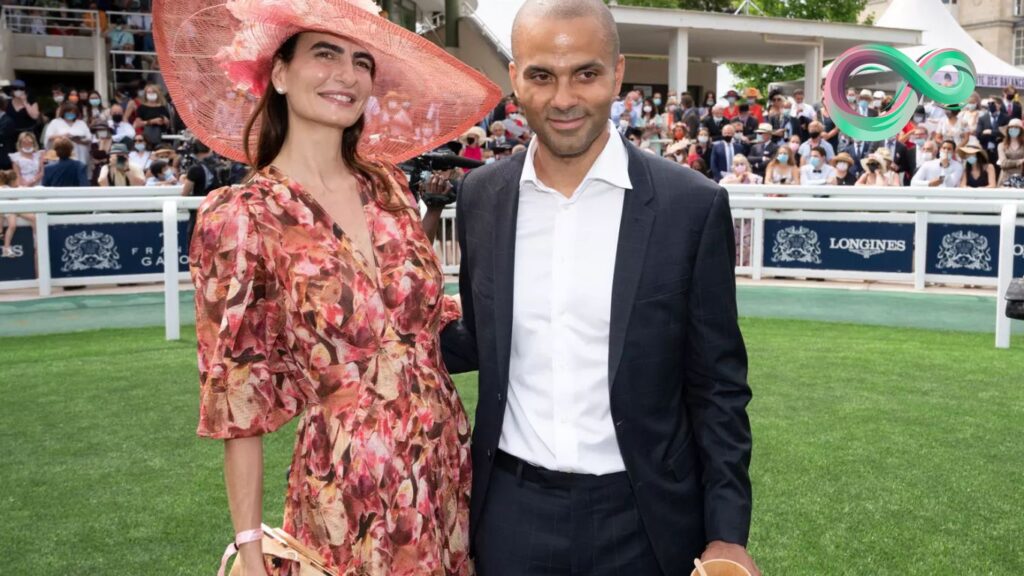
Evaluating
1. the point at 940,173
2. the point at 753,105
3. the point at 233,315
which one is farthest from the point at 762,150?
the point at 233,315

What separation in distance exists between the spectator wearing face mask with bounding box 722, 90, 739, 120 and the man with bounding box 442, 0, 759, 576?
18.0 m

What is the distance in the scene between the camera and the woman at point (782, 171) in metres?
16.5

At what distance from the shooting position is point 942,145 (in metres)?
16.2

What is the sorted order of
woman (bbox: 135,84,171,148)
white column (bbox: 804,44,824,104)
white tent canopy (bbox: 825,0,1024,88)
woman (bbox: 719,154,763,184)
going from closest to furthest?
woman (bbox: 719,154,763,184) → woman (bbox: 135,84,171,148) → white tent canopy (bbox: 825,0,1024,88) → white column (bbox: 804,44,824,104)

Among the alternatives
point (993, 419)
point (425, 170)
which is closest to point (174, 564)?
point (425, 170)

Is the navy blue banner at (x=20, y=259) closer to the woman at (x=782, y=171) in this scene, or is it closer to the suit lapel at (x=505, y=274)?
the woman at (x=782, y=171)

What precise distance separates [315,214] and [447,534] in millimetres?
803

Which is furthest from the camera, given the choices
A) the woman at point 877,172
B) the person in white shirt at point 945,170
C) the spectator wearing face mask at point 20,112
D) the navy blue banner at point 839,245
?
the spectator wearing face mask at point 20,112

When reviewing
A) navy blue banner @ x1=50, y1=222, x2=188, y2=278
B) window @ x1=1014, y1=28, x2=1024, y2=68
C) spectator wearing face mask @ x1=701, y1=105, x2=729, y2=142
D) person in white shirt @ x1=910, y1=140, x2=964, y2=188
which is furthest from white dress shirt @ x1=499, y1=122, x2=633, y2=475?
window @ x1=1014, y1=28, x2=1024, y2=68

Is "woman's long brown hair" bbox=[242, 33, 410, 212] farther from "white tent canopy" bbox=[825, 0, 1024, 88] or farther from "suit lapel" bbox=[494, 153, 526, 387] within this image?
"white tent canopy" bbox=[825, 0, 1024, 88]

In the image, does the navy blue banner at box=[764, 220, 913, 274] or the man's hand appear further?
the navy blue banner at box=[764, 220, 913, 274]

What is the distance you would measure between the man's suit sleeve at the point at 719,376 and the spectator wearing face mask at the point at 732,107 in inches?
707

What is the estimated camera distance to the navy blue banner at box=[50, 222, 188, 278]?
11.7 metres

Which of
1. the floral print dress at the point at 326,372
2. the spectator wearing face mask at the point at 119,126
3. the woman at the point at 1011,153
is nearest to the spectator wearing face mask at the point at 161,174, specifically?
the spectator wearing face mask at the point at 119,126
